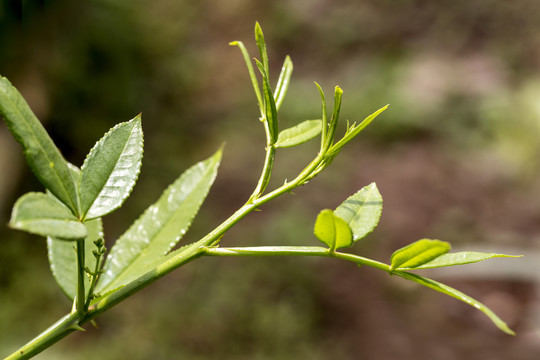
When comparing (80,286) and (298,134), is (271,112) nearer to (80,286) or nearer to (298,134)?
(298,134)

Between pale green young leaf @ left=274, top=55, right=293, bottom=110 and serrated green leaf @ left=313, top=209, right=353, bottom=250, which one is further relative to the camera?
pale green young leaf @ left=274, top=55, right=293, bottom=110

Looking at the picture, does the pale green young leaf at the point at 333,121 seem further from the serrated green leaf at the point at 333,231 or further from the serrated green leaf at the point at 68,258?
the serrated green leaf at the point at 68,258

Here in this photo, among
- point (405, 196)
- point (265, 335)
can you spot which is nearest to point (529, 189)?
point (405, 196)

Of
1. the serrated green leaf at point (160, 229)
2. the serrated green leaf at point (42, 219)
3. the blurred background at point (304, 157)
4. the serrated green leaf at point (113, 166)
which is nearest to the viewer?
the serrated green leaf at point (42, 219)

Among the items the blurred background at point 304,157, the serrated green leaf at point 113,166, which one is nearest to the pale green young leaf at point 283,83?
the serrated green leaf at point 113,166

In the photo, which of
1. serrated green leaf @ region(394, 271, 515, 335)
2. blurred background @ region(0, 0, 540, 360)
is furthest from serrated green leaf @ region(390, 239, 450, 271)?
blurred background @ region(0, 0, 540, 360)

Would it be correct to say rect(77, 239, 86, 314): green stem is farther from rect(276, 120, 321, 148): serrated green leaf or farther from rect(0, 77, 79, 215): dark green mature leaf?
rect(276, 120, 321, 148): serrated green leaf
